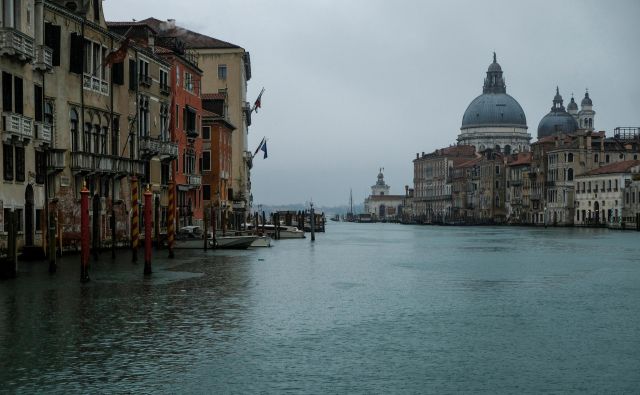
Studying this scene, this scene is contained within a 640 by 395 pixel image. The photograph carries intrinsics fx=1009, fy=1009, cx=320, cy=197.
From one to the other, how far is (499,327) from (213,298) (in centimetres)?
679

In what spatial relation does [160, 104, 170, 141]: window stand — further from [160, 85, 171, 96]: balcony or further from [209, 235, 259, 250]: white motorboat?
[209, 235, 259, 250]: white motorboat

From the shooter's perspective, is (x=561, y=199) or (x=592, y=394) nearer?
(x=592, y=394)

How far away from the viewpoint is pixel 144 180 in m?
43.7

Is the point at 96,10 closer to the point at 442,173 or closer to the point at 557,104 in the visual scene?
the point at 557,104

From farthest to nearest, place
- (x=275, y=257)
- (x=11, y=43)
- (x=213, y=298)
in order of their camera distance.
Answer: (x=275, y=257)
(x=11, y=43)
(x=213, y=298)

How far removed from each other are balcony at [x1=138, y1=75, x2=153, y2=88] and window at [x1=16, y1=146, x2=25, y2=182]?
12.9 metres

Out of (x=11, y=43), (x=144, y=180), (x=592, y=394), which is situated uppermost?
(x=11, y=43)

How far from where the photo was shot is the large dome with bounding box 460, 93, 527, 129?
630 feet

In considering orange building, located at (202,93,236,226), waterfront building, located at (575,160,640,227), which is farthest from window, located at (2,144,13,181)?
waterfront building, located at (575,160,640,227)

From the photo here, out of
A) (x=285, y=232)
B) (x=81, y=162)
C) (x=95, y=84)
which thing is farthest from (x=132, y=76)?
(x=285, y=232)

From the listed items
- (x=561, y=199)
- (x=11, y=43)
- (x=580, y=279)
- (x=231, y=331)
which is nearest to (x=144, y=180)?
(x=11, y=43)

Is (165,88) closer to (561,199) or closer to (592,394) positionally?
(592,394)

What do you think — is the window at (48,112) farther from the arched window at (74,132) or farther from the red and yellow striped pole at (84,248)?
the red and yellow striped pole at (84,248)

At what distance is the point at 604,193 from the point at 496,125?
81.9m
